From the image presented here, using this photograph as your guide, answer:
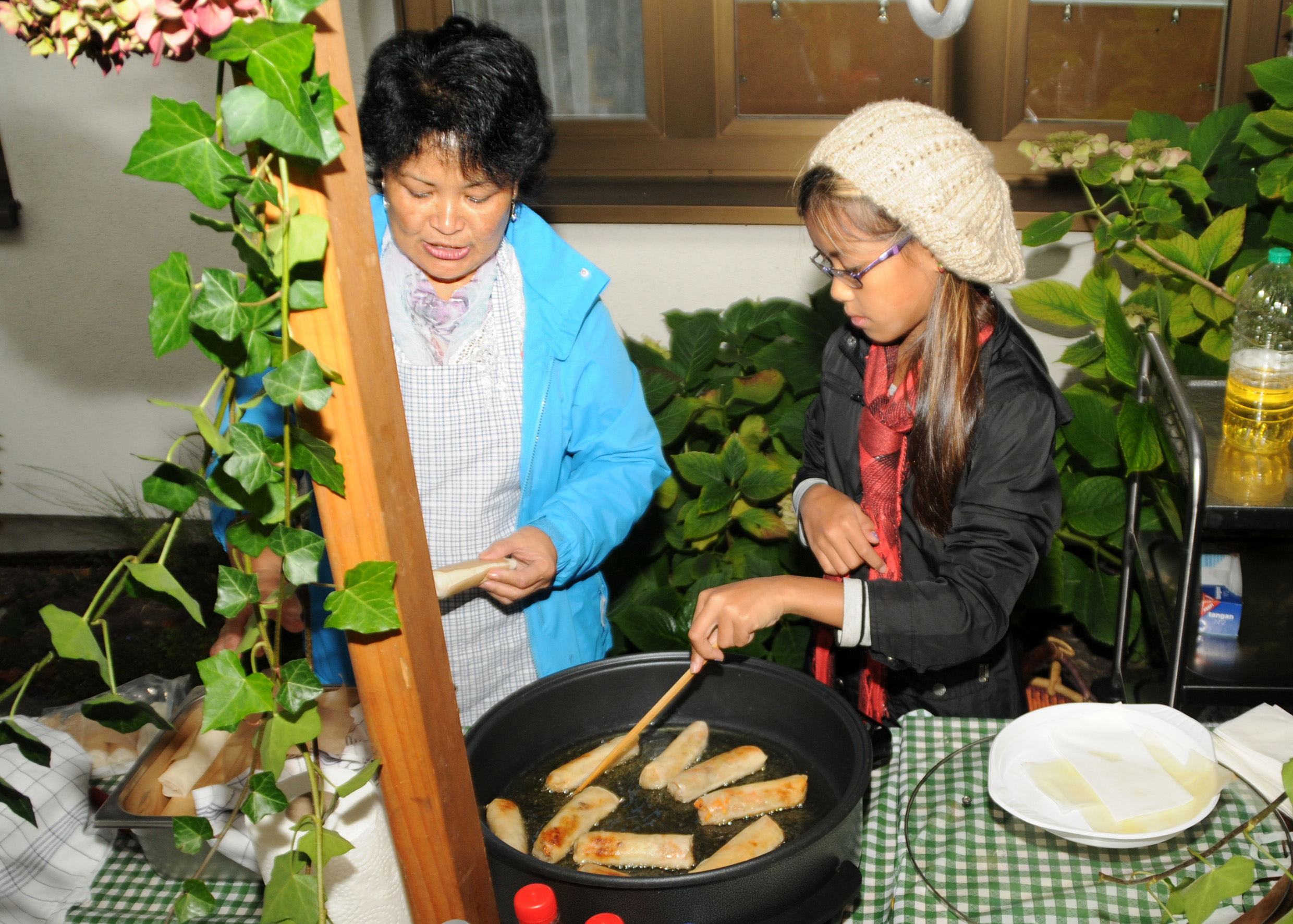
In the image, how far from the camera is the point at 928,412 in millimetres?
1454

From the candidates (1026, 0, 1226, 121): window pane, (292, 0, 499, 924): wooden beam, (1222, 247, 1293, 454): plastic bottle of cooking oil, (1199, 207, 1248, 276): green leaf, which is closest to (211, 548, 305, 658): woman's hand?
(292, 0, 499, 924): wooden beam

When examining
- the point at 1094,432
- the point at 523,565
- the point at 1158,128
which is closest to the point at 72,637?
the point at 523,565

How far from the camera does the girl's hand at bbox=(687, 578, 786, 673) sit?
1.29 meters

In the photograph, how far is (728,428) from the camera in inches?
119

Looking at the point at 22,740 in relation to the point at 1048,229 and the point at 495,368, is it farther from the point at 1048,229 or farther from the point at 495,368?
the point at 1048,229

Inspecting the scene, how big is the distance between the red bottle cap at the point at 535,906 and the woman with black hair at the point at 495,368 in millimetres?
725

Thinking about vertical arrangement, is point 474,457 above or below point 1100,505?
above

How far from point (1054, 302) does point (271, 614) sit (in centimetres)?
235

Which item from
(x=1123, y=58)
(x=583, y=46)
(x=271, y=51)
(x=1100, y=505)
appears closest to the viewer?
(x=271, y=51)

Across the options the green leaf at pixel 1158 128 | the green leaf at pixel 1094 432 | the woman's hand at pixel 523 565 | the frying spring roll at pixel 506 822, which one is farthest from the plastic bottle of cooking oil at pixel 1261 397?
the frying spring roll at pixel 506 822

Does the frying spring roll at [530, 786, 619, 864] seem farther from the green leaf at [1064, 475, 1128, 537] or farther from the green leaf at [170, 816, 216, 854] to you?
the green leaf at [1064, 475, 1128, 537]

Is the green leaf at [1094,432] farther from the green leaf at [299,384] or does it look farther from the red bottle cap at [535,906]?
the green leaf at [299,384]

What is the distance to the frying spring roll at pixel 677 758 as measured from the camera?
1357 mm

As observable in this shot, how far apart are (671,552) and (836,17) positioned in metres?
1.72
